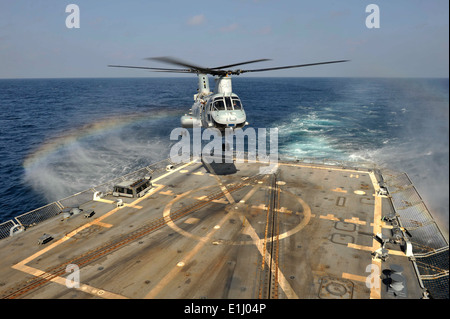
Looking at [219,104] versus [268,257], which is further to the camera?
[219,104]

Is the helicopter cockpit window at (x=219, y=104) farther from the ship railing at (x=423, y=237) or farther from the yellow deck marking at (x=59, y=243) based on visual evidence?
the ship railing at (x=423, y=237)

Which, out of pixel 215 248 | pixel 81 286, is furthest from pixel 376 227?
pixel 81 286

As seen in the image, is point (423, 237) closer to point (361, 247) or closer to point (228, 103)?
point (361, 247)

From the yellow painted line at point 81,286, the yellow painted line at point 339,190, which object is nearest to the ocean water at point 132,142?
the yellow painted line at point 339,190

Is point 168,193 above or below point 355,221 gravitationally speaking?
above

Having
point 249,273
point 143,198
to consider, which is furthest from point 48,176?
point 249,273

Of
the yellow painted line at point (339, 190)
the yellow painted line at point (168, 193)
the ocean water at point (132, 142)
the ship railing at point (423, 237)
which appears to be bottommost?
the ship railing at point (423, 237)

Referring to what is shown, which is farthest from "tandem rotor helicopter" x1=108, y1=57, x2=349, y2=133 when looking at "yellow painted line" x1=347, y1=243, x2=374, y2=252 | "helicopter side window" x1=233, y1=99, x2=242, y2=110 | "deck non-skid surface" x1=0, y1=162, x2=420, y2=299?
"yellow painted line" x1=347, y1=243, x2=374, y2=252
